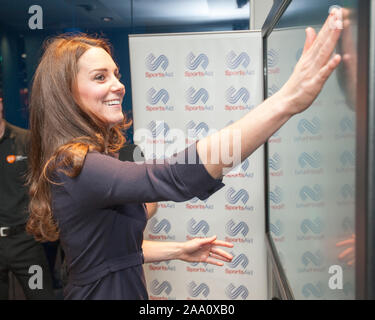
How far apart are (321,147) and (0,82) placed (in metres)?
3.05

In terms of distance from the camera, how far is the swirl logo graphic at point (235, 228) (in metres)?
2.31

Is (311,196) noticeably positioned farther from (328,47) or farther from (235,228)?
(235,228)

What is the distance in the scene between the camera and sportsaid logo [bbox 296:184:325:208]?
38.0 inches

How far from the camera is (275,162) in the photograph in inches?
71.9

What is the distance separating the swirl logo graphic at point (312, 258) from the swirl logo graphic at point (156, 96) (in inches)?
59.5

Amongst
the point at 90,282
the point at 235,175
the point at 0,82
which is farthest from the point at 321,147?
the point at 0,82

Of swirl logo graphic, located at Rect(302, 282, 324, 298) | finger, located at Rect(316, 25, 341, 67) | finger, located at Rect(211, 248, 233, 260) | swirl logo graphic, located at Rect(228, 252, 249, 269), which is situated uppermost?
finger, located at Rect(316, 25, 341, 67)

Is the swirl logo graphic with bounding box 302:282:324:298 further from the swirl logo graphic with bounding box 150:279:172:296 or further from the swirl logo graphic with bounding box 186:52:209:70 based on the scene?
the swirl logo graphic with bounding box 186:52:209:70

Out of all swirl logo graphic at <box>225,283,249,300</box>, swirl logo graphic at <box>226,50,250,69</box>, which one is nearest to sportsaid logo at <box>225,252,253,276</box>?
swirl logo graphic at <box>225,283,249,300</box>

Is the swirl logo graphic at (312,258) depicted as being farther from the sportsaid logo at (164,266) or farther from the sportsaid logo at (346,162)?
the sportsaid logo at (164,266)

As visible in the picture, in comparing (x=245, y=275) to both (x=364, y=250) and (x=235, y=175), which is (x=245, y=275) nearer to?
(x=235, y=175)

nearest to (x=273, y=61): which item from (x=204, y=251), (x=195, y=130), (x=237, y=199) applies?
(x=195, y=130)

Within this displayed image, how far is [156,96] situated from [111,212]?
4.86 feet

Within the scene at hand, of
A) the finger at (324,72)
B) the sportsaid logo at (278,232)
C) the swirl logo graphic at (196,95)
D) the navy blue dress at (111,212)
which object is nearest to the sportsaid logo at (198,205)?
the sportsaid logo at (278,232)
